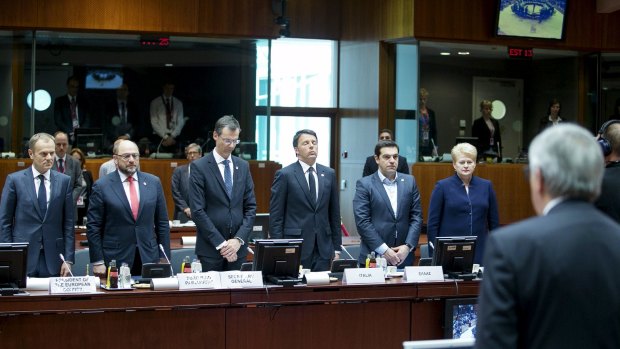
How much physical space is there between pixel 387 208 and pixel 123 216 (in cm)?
183

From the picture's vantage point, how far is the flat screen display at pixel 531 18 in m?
11.7

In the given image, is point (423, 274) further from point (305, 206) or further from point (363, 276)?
point (305, 206)

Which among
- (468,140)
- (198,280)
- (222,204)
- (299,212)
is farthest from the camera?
(468,140)

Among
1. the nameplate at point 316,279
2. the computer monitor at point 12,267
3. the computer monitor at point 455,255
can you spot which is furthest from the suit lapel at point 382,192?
the computer monitor at point 12,267

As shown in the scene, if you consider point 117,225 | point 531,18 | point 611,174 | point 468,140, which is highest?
point 531,18

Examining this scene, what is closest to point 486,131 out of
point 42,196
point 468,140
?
point 468,140

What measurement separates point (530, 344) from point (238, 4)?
32.2ft

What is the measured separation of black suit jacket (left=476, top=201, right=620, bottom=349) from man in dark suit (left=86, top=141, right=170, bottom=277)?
4149 mm

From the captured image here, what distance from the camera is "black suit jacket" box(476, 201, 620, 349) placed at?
2.26 meters

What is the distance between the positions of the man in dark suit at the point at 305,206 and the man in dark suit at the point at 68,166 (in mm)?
3363

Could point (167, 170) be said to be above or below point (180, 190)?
above

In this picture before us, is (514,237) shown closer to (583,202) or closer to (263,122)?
(583,202)

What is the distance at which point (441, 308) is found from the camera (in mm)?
5750

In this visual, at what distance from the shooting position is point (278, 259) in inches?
214
